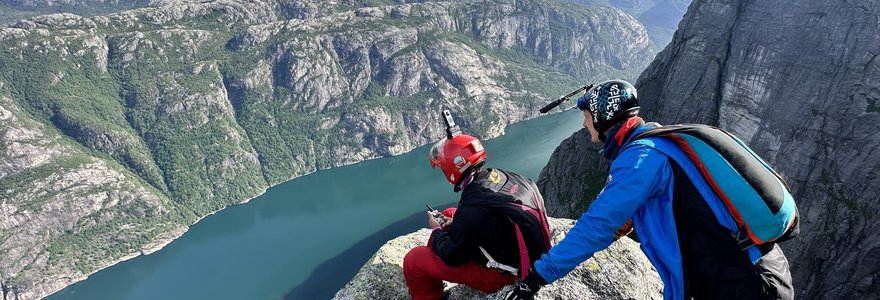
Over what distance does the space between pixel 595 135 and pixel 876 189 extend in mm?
57799

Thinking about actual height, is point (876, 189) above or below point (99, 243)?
above

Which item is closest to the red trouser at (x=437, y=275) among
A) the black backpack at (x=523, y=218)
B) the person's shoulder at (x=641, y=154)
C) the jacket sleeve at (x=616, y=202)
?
the black backpack at (x=523, y=218)

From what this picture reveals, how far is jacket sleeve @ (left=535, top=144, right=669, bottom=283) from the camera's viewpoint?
164 inches

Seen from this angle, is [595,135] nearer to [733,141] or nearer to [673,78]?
[733,141]

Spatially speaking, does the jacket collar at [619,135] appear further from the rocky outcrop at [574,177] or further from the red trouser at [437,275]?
the rocky outcrop at [574,177]

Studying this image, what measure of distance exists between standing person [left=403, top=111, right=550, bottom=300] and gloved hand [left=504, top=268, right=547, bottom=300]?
0.67 metres

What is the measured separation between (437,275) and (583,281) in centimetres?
238

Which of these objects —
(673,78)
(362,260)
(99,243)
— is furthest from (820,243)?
(99,243)

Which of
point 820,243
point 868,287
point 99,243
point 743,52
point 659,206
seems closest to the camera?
point 659,206

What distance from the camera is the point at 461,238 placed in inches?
244

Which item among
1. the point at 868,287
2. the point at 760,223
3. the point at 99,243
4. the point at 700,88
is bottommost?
the point at 99,243

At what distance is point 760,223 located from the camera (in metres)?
4.00

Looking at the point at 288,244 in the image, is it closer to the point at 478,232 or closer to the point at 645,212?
the point at 478,232

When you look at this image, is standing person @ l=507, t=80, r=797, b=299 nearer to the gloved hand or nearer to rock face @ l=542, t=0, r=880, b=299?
the gloved hand
